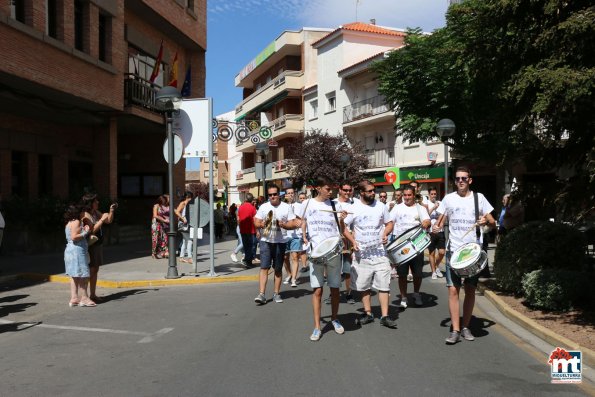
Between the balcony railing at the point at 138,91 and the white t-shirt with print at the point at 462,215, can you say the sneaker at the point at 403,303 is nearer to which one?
the white t-shirt with print at the point at 462,215

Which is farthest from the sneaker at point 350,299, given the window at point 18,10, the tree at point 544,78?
the window at point 18,10

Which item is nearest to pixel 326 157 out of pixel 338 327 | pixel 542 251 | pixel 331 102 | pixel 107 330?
pixel 331 102

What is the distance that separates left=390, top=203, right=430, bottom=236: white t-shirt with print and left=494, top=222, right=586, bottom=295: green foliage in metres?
1.52

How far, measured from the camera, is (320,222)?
22.1 ft

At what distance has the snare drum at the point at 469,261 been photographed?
19.5 ft

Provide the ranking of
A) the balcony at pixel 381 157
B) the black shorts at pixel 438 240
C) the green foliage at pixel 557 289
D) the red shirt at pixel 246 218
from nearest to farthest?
the green foliage at pixel 557 289 → the black shorts at pixel 438 240 → the red shirt at pixel 246 218 → the balcony at pixel 381 157

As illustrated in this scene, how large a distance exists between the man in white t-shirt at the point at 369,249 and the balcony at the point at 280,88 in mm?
37389

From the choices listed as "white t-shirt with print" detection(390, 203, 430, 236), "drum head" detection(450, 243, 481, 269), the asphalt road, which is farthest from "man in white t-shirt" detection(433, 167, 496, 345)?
"white t-shirt with print" detection(390, 203, 430, 236)

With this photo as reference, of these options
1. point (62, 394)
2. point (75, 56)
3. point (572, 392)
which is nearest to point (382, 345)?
point (572, 392)

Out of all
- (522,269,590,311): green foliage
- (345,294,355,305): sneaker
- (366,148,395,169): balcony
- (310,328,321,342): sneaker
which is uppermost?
(366,148,395,169): balcony

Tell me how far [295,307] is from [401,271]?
1.71 meters

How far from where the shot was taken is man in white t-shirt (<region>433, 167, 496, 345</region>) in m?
6.24

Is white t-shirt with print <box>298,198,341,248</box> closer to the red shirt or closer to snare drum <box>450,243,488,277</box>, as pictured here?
snare drum <box>450,243,488,277</box>

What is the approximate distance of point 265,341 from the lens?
6301mm
